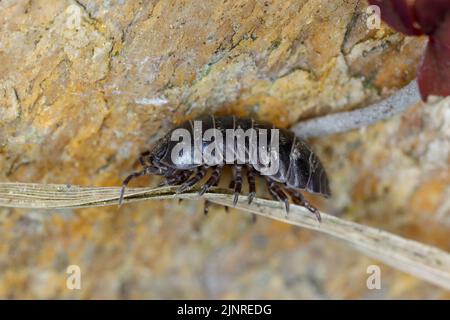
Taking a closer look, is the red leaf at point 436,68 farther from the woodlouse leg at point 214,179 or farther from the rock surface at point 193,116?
the woodlouse leg at point 214,179

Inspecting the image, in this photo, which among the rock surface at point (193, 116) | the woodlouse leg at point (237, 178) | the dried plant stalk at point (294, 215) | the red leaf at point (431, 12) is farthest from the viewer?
the woodlouse leg at point (237, 178)

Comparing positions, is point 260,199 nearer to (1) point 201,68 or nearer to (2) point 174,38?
(1) point 201,68

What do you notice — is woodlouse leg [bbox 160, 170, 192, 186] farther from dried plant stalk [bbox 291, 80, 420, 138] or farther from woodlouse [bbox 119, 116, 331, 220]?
dried plant stalk [bbox 291, 80, 420, 138]

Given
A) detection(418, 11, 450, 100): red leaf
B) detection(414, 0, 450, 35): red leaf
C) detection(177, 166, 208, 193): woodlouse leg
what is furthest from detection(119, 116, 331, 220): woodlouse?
detection(414, 0, 450, 35): red leaf

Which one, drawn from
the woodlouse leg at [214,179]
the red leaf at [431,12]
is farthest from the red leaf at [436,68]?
the woodlouse leg at [214,179]

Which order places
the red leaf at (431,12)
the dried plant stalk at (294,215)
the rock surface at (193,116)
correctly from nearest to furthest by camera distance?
the red leaf at (431,12) → the rock surface at (193,116) → the dried plant stalk at (294,215)

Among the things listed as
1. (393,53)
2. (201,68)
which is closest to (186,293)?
(201,68)
